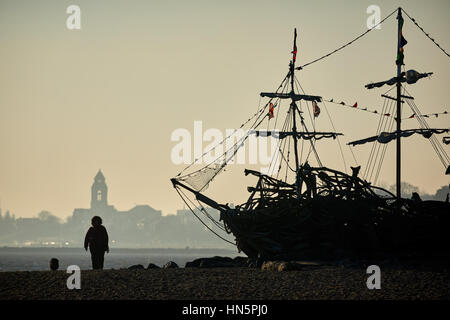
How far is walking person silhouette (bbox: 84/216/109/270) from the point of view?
25203 millimetres

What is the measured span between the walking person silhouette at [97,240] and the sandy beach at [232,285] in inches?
135

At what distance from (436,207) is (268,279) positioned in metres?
12.7

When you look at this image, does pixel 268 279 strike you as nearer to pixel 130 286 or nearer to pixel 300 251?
pixel 130 286

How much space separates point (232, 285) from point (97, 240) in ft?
27.6

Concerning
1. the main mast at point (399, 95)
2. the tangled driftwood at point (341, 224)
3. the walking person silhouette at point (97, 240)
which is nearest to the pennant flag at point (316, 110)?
the main mast at point (399, 95)

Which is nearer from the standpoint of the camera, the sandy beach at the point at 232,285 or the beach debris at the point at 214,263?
the sandy beach at the point at 232,285

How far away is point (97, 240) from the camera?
83.3 ft

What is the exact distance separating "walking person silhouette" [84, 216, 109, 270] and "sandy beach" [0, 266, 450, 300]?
3.43m

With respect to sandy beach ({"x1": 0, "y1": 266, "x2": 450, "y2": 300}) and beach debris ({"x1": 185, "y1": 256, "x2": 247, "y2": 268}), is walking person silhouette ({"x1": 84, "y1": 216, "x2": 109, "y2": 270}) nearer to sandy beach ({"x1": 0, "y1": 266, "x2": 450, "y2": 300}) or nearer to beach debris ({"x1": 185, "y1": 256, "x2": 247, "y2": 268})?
sandy beach ({"x1": 0, "y1": 266, "x2": 450, "y2": 300})

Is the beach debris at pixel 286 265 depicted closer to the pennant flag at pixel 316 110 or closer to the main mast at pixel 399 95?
the main mast at pixel 399 95

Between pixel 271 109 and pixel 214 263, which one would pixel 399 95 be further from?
pixel 214 263

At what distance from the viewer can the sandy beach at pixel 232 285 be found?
1666cm

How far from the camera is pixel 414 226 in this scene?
28.8 metres

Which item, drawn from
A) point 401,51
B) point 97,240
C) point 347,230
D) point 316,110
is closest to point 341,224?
point 347,230
